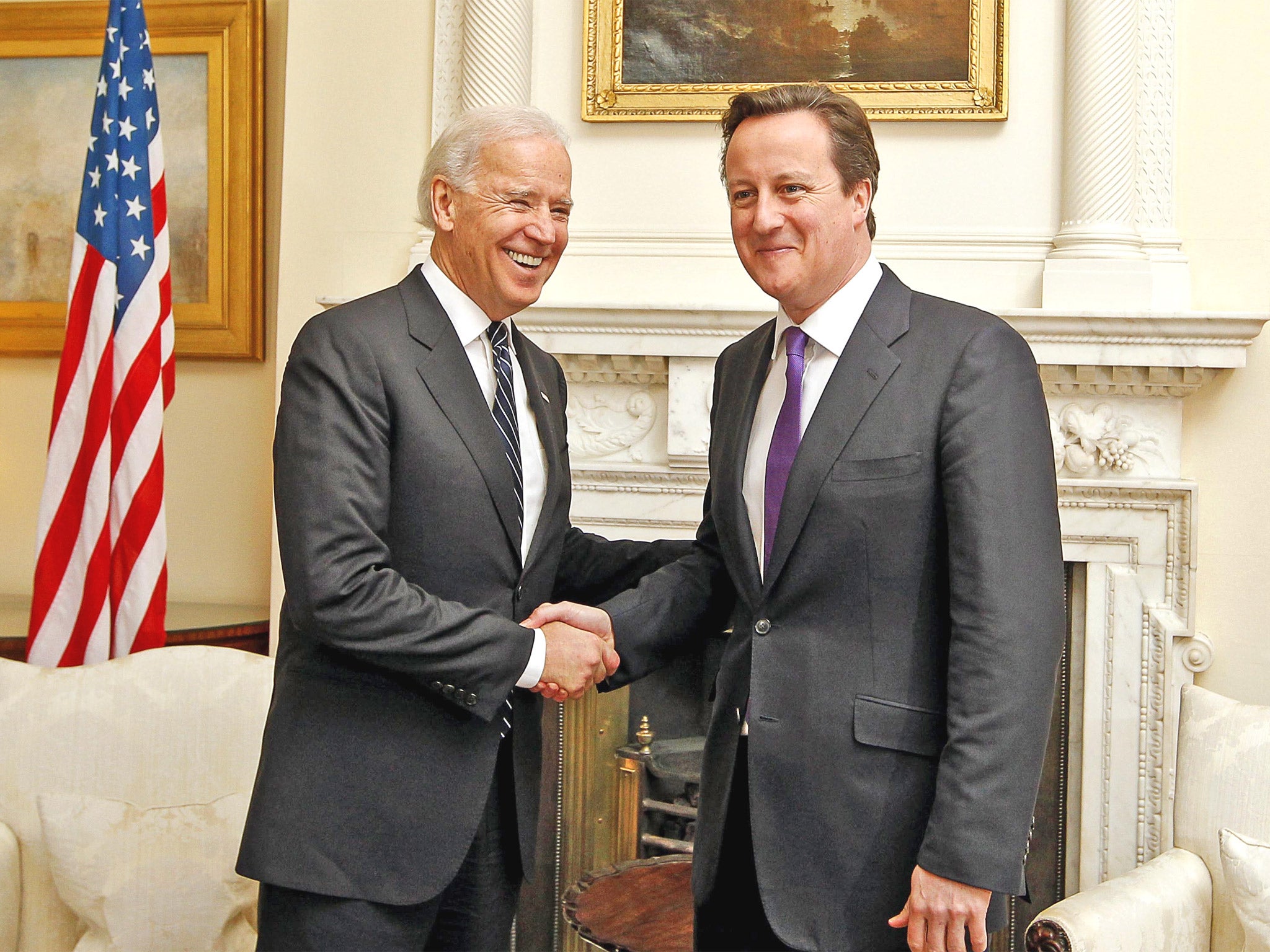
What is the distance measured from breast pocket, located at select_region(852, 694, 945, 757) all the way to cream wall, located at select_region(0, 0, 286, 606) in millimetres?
2914

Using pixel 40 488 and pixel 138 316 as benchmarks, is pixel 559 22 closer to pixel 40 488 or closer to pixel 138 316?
pixel 138 316

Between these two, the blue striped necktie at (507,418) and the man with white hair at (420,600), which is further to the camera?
the blue striped necktie at (507,418)

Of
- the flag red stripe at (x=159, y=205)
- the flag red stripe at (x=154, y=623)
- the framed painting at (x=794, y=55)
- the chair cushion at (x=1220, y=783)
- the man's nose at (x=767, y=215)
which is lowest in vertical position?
the chair cushion at (x=1220, y=783)

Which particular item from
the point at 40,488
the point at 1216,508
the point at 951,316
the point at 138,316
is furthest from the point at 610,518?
the point at 40,488

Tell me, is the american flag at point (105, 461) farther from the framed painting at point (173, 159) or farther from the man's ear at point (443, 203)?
the man's ear at point (443, 203)

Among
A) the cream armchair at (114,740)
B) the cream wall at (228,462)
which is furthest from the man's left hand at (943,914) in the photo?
the cream wall at (228,462)

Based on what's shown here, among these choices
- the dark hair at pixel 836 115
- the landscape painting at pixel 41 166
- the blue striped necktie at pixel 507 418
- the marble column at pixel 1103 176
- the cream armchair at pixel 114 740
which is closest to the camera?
the dark hair at pixel 836 115

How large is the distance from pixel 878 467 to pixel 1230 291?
6.77ft

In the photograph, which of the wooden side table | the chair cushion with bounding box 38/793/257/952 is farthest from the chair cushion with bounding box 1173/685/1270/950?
the chair cushion with bounding box 38/793/257/952

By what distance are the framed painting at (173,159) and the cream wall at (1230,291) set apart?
291cm

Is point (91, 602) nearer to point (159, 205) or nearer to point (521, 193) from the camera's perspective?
point (159, 205)

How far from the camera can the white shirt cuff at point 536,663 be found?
1.79m

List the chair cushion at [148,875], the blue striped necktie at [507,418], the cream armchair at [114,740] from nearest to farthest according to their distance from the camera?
the blue striped necktie at [507,418]
the chair cushion at [148,875]
the cream armchair at [114,740]

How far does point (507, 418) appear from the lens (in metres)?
1.88
